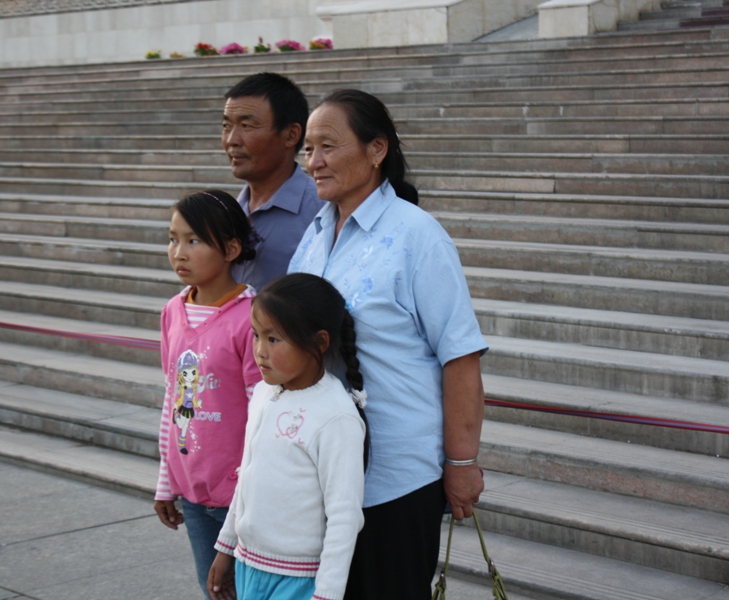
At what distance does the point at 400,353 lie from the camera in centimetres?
265

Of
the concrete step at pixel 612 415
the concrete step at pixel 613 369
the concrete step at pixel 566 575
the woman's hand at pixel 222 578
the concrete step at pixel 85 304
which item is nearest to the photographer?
the woman's hand at pixel 222 578

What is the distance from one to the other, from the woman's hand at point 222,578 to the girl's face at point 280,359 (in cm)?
56

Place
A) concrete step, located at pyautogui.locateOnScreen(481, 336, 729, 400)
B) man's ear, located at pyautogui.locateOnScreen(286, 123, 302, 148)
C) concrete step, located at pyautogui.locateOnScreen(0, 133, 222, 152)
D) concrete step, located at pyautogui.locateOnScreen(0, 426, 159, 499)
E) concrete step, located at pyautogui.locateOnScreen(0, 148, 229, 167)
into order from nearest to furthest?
1. man's ear, located at pyautogui.locateOnScreen(286, 123, 302, 148)
2. concrete step, located at pyautogui.locateOnScreen(481, 336, 729, 400)
3. concrete step, located at pyautogui.locateOnScreen(0, 426, 159, 499)
4. concrete step, located at pyautogui.locateOnScreen(0, 148, 229, 167)
5. concrete step, located at pyautogui.locateOnScreen(0, 133, 222, 152)

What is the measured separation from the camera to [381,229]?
2691 millimetres

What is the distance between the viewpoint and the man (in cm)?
321

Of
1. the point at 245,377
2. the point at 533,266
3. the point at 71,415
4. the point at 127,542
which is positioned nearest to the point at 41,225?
the point at 71,415

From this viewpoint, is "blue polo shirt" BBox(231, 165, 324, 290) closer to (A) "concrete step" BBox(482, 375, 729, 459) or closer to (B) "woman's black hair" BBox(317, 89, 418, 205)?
(B) "woman's black hair" BBox(317, 89, 418, 205)

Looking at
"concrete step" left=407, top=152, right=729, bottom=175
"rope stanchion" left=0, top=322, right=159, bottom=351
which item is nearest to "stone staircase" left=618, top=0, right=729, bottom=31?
"concrete step" left=407, top=152, right=729, bottom=175

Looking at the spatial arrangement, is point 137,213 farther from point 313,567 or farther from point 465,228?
point 313,567

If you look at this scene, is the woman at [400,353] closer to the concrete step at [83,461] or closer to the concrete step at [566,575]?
the concrete step at [566,575]

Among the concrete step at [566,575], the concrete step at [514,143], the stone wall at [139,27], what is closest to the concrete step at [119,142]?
the concrete step at [514,143]

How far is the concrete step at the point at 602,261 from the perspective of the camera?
6.77 metres

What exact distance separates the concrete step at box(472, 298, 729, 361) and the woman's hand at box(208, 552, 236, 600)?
374cm

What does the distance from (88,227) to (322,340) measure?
8.35 m
